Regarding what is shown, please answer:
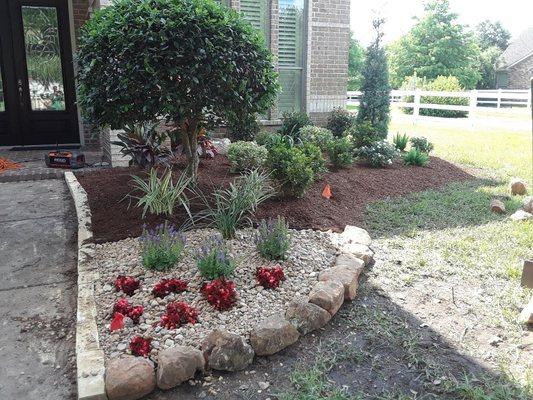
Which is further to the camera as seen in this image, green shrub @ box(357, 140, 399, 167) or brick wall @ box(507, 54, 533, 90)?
brick wall @ box(507, 54, 533, 90)

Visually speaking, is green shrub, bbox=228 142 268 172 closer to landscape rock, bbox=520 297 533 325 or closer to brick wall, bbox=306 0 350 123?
landscape rock, bbox=520 297 533 325

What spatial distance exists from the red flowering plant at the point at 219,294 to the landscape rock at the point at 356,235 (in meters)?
1.41

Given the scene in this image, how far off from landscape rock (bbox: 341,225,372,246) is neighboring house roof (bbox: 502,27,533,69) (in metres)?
43.8

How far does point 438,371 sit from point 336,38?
820 centimetres

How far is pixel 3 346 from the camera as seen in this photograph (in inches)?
107

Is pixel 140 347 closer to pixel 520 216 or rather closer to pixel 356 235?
pixel 356 235

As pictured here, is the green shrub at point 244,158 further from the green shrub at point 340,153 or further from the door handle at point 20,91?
the door handle at point 20,91

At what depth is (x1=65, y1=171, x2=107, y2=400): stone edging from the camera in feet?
7.44

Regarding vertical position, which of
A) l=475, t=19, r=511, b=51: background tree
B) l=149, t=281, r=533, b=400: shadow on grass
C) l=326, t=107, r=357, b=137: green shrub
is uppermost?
l=475, t=19, r=511, b=51: background tree

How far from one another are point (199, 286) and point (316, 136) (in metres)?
4.72

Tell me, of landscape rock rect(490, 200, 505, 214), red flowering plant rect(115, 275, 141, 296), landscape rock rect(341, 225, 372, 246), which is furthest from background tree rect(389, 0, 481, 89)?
red flowering plant rect(115, 275, 141, 296)

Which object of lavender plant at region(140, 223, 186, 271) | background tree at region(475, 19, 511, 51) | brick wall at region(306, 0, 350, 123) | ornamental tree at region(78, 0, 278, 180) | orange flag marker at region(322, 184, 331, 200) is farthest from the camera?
background tree at region(475, 19, 511, 51)

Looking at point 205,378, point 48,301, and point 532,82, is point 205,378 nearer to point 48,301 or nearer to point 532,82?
point 48,301

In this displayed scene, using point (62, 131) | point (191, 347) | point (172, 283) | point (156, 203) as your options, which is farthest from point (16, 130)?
point (191, 347)
